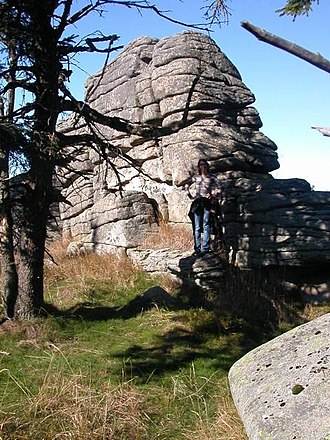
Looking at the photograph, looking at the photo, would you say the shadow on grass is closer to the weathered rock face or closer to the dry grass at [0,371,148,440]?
the dry grass at [0,371,148,440]

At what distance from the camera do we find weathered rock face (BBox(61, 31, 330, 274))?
1172cm

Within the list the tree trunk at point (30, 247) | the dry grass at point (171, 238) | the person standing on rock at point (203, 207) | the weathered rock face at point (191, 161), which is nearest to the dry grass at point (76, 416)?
the tree trunk at point (30, 247)

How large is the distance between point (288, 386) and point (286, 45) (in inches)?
94.7

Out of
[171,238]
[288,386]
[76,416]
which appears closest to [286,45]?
[288,386]

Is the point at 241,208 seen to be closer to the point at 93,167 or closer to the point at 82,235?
the point at 82,235

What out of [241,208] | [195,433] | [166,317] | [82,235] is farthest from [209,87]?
[195,433]

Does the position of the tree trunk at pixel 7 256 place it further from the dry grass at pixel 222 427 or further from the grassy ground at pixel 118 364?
the dry grass at pixel 222 427

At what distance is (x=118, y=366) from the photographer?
710 centimetres

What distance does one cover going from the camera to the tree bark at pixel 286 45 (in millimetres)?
1953

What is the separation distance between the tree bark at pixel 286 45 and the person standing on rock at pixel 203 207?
29.5ft

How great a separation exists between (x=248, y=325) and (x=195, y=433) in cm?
396

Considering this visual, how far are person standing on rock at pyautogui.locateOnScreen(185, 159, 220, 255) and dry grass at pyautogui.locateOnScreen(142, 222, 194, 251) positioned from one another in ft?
3.68

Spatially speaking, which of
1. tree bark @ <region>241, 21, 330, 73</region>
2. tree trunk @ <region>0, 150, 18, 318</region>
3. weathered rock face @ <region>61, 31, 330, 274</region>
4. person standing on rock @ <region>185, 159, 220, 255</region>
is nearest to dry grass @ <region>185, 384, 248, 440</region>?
tree bark @ <region>241, 21, 330, 73</region>

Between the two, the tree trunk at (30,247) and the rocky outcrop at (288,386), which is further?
the tree trunk at (30,247)
